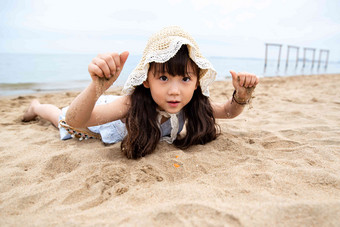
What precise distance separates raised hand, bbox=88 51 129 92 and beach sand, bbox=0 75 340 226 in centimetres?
71

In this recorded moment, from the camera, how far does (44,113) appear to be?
3.62 metres

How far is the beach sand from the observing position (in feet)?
4.07

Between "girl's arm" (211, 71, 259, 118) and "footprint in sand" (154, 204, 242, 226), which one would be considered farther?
"girl's arm" (211, 71, 259, 118)

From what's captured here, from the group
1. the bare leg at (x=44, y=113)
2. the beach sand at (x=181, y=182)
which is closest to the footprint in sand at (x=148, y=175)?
the beach sand at (x=181, y=182)

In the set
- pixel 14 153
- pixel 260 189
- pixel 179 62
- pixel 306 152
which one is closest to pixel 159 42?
pixel 179 62

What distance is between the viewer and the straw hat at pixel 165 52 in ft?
6.56

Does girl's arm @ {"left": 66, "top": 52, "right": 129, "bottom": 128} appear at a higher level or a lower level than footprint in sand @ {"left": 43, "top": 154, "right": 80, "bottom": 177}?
higher

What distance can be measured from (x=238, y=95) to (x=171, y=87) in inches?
33.9

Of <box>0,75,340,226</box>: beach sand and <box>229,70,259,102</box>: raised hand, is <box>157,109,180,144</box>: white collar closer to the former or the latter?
<box>0,75,340,226</box>: beach sand

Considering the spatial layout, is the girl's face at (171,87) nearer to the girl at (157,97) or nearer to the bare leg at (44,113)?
the girl at (157,97)

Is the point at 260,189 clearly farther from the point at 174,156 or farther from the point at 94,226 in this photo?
the point at 94,226

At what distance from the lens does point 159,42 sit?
2096 mm

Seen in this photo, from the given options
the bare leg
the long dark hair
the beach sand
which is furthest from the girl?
the bare leg

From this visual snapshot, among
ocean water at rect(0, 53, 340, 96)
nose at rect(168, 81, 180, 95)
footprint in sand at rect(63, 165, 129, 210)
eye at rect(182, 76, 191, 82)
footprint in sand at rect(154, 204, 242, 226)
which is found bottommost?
ocean water at rect(0, 53, 340, 96)
